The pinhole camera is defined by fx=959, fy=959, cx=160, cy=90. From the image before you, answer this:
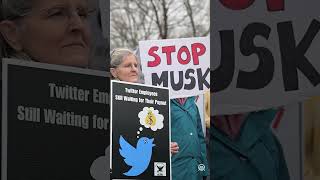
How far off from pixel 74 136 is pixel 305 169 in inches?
41.9

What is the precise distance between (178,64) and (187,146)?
1.37 m

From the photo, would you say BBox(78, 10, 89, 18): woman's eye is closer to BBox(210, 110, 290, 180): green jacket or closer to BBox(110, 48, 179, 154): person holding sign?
BBox(210, 110, 290, 180): green jacket

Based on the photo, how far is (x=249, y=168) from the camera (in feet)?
13.6

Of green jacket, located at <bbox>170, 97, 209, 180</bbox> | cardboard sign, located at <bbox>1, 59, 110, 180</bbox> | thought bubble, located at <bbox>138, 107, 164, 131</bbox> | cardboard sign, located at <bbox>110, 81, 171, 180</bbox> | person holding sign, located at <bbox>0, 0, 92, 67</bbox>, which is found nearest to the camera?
cardboard sign, located at <bbox>1, 59, 110, 180</bbox>

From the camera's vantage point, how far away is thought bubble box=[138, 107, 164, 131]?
698cm

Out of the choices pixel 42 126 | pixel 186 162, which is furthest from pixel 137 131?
pixel 42 126

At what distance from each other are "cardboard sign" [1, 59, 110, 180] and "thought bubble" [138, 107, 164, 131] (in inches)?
122

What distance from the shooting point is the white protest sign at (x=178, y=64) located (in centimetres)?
844

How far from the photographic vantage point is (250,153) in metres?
4.14

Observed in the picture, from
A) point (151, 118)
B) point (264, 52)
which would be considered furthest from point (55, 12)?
point (151, 118)

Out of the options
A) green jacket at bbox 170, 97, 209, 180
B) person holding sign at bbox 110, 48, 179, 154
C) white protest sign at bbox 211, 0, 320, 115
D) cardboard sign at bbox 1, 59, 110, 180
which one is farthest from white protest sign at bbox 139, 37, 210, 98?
cardboard sign at bbox 1, 59, 110, 180

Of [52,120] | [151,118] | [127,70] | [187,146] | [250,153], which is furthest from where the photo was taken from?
[187,146]

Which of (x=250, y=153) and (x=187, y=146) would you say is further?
(x=187, y=146)

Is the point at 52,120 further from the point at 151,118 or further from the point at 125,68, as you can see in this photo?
the point at 125,68
